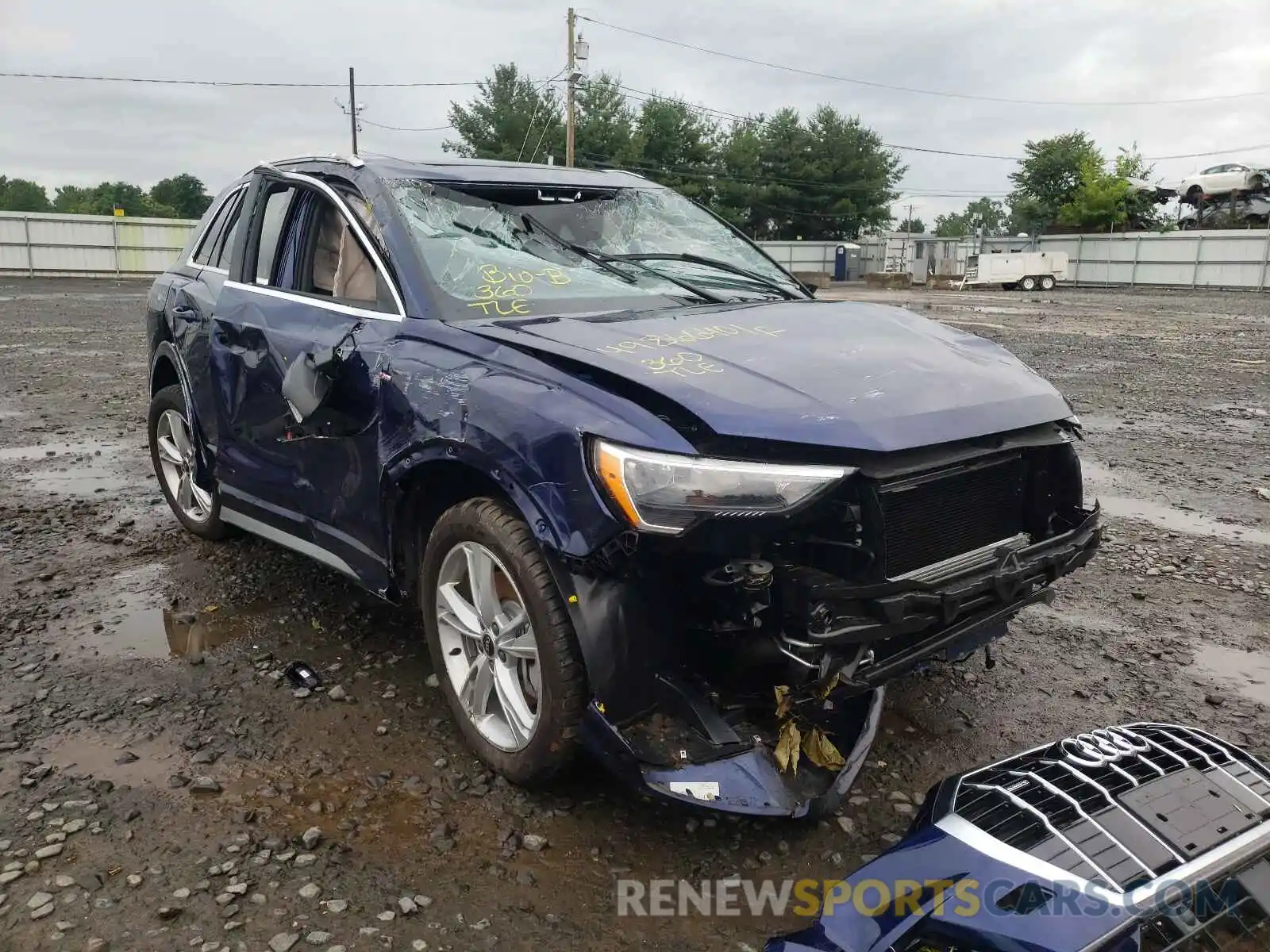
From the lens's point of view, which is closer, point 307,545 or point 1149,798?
point 1149,798

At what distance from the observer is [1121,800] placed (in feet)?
5.97

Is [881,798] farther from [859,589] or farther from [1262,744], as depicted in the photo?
[1262,744]

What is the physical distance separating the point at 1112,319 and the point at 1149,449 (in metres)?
15.2

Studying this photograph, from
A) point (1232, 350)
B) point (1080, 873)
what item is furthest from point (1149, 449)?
point (1232, 350)

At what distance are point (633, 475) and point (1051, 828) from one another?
1.15 meters

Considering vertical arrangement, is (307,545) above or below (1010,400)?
below

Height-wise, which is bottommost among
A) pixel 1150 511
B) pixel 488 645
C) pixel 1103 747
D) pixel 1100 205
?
pixel 1150 511

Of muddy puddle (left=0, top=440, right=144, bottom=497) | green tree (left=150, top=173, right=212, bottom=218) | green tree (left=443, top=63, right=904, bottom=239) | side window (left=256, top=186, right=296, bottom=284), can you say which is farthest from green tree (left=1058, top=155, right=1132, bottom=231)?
green tree (left=150, top=173, right=212, bottom=218)

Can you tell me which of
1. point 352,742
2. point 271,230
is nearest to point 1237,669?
point 352,742

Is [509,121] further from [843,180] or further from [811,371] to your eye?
[811,371]

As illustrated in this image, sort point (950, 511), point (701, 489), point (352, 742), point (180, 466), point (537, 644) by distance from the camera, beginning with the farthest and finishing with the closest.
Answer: point (180, 466), point (352, 742), point (950, 511), point (537, 644), point (701, 489)

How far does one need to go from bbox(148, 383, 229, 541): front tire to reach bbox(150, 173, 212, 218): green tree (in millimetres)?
90948

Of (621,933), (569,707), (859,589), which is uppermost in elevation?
(859,589)

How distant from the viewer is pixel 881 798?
2.78 m
